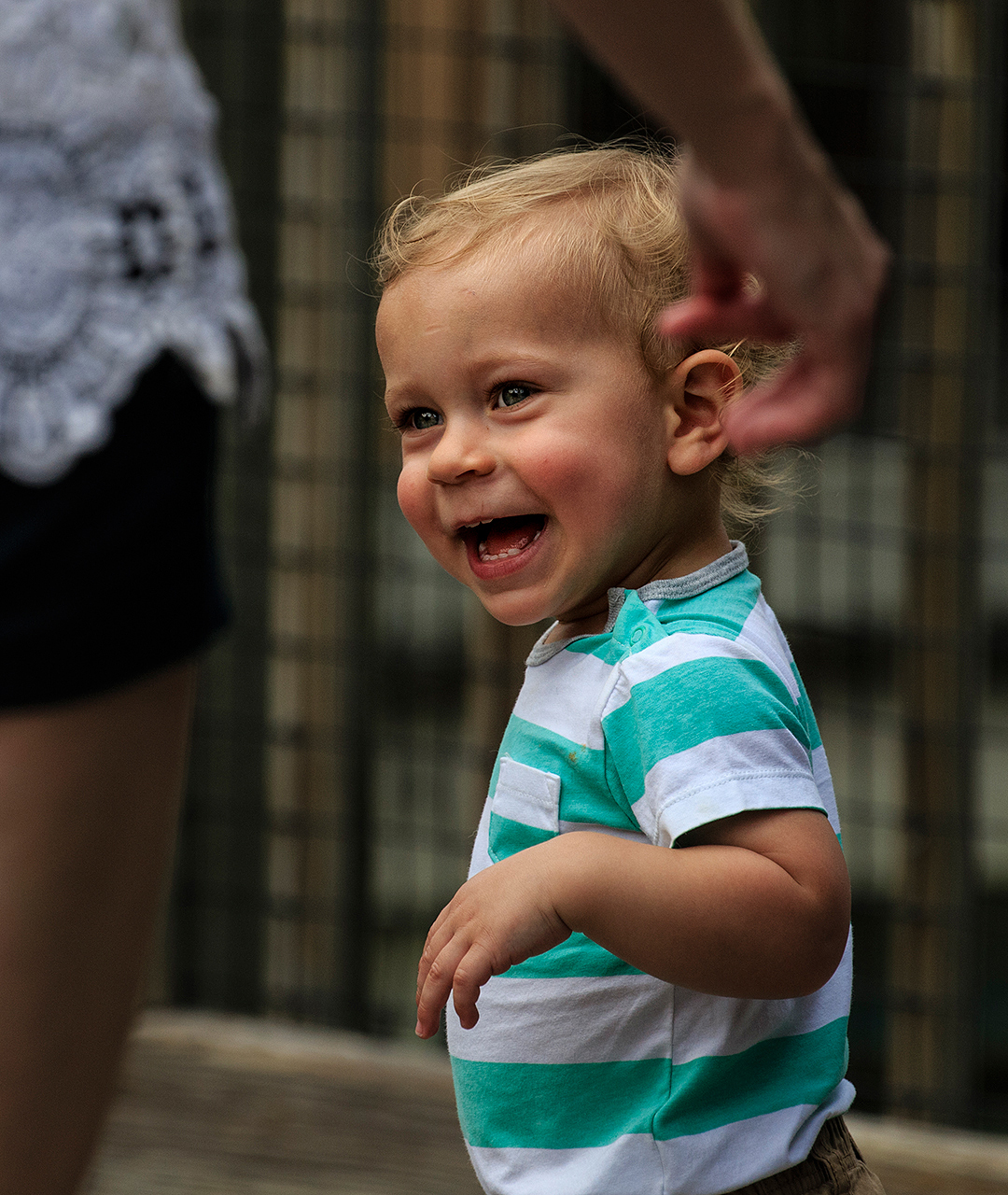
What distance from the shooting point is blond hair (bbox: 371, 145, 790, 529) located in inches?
49.2

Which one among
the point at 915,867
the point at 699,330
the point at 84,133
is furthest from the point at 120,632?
the point at 915,867

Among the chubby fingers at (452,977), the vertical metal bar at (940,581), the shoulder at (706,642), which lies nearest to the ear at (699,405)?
the shoulder at (706,642)

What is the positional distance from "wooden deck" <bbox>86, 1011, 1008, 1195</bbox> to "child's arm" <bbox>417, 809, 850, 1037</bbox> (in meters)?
1.48

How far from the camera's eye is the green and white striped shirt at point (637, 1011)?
1.15 metres

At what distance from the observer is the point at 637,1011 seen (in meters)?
1.21

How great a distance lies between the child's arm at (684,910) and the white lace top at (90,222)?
0.42 metres

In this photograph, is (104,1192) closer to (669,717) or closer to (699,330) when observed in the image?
(669,717)

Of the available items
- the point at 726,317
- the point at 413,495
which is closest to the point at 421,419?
the point at 413,495

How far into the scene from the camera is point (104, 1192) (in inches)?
96.3

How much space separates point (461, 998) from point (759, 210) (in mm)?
546

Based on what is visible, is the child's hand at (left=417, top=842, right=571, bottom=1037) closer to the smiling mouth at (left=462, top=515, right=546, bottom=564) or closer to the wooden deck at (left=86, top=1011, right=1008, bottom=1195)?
the smiling mouth at (left=462, top=515, right=546, bottom=564)

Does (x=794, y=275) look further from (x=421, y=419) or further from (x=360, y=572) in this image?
(x=360, y=572)

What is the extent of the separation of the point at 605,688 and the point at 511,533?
0.17 m

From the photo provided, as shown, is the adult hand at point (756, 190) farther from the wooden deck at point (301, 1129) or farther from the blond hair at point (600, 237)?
the wooden deck at point (301, 1129)
